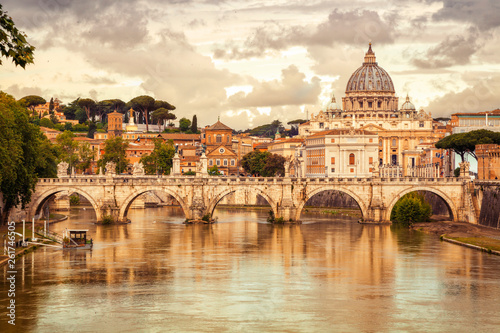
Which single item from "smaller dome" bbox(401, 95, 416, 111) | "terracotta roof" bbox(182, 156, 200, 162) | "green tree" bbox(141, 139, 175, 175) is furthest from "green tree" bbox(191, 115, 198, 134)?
"green tree" bbox(141, 139, 175, 175)

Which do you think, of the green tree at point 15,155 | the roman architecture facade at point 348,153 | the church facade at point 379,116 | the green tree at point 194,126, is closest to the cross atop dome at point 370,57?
the church facade at point 379,116

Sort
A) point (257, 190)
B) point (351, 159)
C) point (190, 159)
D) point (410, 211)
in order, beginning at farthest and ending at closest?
point (190, 159) → point (351, 159) → point (257, 190) → point (410, 211)

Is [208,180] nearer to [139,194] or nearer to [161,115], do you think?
[139,194]

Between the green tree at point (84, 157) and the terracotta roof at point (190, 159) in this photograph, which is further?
the terracotta roof at point (190, 159)

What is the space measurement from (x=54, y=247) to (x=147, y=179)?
67.3ft

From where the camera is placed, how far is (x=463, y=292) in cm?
3809

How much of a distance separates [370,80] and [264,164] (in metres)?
69.8

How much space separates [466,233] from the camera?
63.1m

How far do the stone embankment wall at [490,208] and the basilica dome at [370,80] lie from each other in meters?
124

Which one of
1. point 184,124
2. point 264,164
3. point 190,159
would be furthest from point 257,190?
point 184,124

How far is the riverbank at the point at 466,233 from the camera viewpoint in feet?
177

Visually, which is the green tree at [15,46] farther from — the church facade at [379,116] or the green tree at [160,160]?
the church facade at [379,116]

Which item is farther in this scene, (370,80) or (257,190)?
(370,80)

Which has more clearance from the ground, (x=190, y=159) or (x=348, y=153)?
(x=348, y=153)
